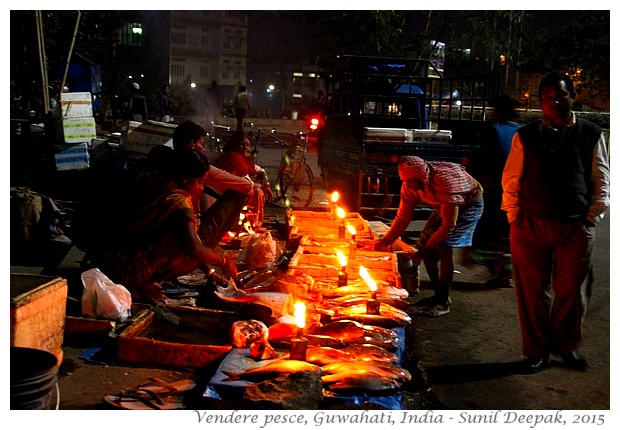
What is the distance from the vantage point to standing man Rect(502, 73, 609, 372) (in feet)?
15.8

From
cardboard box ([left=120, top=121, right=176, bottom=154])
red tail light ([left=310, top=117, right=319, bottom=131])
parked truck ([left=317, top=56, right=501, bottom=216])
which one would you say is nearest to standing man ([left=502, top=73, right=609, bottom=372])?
parked truck ([left=317, top=56, right=501, bottom=216])

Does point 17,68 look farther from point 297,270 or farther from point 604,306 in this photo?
point 604,306

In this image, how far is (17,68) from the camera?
2122 cm

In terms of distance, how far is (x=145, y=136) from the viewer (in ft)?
37.0

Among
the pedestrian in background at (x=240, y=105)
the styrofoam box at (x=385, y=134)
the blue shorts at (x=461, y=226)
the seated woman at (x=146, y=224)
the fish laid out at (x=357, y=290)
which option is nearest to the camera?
the seated woman at (x=146, y=224)

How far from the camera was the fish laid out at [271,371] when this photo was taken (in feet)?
13.1

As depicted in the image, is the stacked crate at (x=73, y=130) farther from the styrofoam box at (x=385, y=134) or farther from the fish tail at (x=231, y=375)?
the fish tail at (x=231, y=375)

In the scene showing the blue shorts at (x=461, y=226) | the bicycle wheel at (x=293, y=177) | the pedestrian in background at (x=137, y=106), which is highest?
the pedestrian in background at (x=137, y=106)

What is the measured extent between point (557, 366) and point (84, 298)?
3877 millimetres

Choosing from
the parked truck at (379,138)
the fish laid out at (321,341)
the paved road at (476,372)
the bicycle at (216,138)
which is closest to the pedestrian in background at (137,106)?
the bicycle at (216,138)

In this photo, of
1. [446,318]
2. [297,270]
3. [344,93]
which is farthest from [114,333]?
[344,93]

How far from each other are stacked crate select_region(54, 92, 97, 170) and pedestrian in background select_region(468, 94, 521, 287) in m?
7.47

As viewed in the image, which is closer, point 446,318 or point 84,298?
point 84,298

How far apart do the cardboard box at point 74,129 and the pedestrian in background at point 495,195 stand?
7451 millimetres
